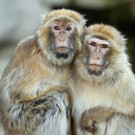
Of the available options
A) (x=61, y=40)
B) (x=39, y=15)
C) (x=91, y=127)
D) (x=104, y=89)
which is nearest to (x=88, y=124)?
(x=91, y=127)

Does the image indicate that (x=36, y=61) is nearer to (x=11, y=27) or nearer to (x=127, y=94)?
(x=127, y=94)

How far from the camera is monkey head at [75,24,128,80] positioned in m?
7.89

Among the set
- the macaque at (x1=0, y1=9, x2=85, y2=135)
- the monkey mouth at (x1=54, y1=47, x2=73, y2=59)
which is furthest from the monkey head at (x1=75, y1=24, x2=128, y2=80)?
the monkey mouth at (x1=54, y1=47, x2=73, y2=59)

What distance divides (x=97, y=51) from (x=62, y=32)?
684 mm

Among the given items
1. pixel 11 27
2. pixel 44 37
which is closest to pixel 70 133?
pixel 44 37

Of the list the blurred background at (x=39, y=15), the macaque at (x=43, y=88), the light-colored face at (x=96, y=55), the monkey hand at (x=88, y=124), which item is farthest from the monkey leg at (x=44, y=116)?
the blurred background at (x=39, y=15)

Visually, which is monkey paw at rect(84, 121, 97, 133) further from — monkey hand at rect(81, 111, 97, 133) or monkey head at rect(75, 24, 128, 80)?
monkey head at rect(75, 24, 128, 80)

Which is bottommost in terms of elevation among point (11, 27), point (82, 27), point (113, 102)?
point (113, 102)

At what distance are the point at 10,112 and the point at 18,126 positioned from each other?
0.98 feet

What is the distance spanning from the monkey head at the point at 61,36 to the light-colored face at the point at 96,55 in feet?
0.75

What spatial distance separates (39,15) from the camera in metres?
17.9

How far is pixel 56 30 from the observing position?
7.99 m

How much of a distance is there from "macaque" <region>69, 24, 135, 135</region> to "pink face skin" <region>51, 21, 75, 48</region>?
34cm

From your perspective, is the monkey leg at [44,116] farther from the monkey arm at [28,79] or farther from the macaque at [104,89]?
the macaque at [104,89]
